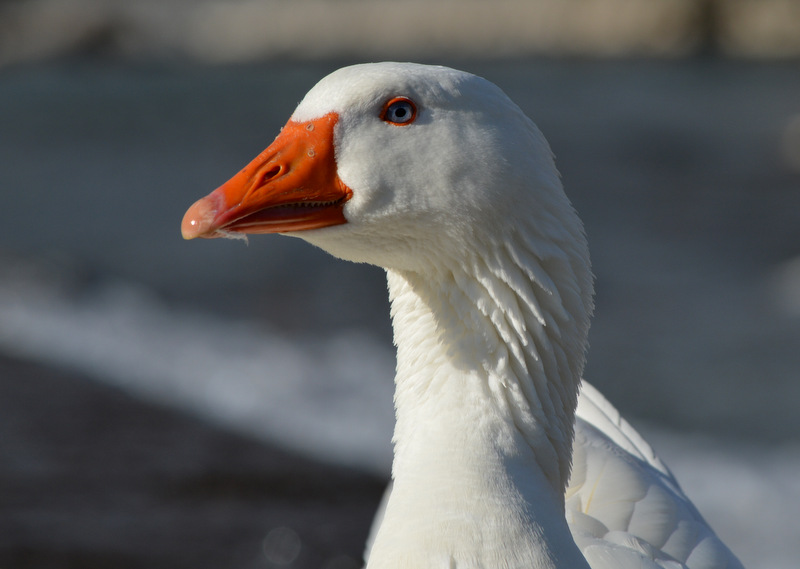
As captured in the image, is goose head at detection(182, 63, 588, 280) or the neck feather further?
the neck feather

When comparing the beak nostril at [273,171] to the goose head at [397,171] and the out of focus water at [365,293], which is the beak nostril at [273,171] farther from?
the out of focus water at [365,293]

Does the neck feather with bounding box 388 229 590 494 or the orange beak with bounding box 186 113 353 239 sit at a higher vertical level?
the orange beak with bounding box 186 113 353 239

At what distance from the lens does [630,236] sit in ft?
41.1

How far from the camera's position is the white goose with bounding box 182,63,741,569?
7.66 ft

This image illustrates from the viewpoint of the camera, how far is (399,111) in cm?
234

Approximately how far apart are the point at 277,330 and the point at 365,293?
1.33 metres

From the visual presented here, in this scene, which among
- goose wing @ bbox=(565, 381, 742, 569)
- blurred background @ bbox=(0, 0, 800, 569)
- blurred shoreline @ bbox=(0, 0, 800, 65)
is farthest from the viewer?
blurred shoreline @ bbox=(0, 0, 800, 65)

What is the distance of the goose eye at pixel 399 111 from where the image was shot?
2.33 m

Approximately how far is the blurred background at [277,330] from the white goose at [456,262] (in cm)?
353

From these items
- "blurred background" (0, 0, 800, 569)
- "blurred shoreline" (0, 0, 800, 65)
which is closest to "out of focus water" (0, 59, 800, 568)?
"blurred background" (0, 0, 800, 569)

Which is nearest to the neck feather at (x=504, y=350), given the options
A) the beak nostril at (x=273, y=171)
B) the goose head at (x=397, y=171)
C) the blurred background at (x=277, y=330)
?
the goose head at (x=397, y=171)

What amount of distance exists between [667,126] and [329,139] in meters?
17.7

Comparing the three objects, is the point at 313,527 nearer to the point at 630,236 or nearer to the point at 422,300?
the point at 422,300

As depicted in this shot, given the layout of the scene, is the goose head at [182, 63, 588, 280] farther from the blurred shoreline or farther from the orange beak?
the blurred shoreline
